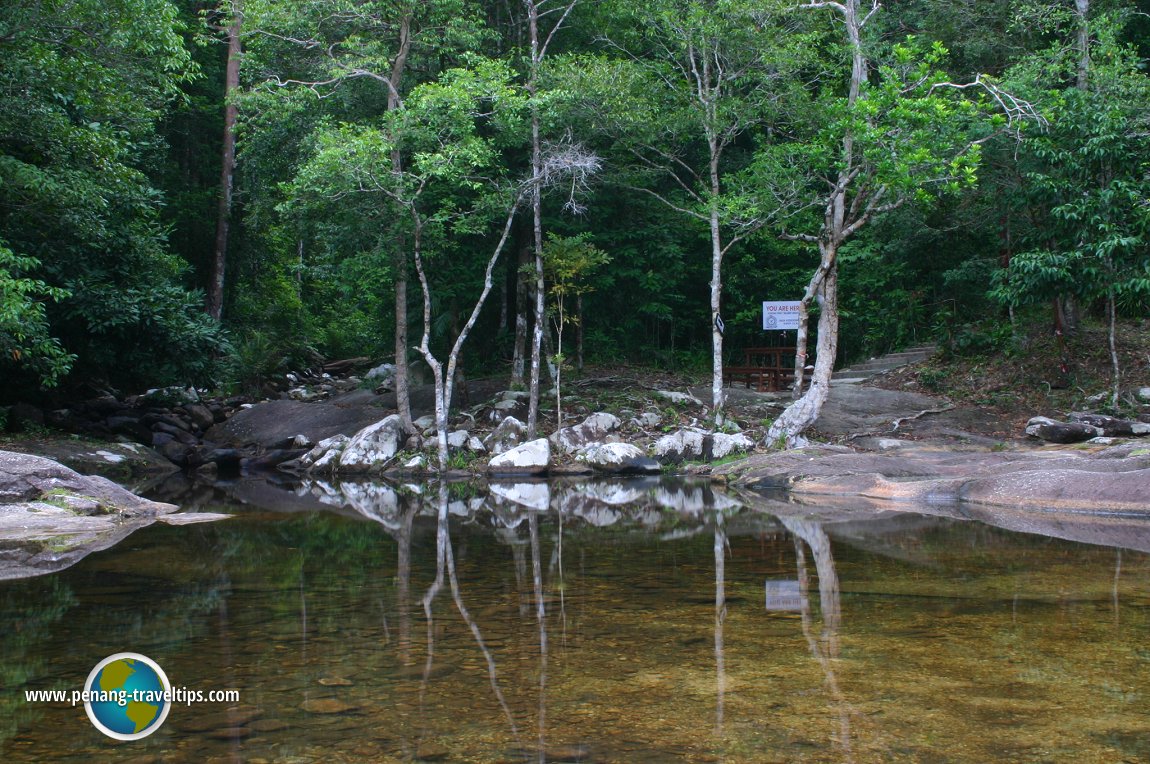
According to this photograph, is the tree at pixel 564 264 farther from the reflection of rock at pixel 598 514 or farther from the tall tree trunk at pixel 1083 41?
the tall tree trunk at pixel 1083 41

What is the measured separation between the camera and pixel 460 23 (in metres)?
16.8

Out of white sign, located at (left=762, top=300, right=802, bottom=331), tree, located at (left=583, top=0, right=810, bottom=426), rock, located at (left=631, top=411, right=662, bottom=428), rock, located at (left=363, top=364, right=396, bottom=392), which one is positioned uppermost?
tree, located at (left=583, top=0, right=810, bottom=426)

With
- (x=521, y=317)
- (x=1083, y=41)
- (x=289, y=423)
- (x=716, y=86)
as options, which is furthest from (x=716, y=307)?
(x=289, y=423)

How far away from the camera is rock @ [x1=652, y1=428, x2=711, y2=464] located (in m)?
17.2

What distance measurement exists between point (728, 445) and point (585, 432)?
9.55ft

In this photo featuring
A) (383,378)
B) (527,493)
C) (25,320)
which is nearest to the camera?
(25,320)

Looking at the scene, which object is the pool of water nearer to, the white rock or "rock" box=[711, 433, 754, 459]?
"rock" box=[711, 433, 754, 459]

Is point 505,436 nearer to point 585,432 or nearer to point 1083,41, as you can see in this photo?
point 585,432

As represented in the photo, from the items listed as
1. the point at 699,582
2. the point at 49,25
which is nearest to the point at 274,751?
the point at 699,582

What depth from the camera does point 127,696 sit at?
413 centimetres

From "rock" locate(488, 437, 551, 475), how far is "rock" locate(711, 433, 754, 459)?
3161mm

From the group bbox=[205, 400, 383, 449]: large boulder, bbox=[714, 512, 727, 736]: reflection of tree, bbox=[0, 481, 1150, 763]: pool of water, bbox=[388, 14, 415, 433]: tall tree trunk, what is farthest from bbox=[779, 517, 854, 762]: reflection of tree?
bbox=[205, 400, 383, 449]: large boulder

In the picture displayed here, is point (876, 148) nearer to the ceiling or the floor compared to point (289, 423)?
nearer to the ceiling

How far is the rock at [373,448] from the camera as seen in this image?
17812mm
